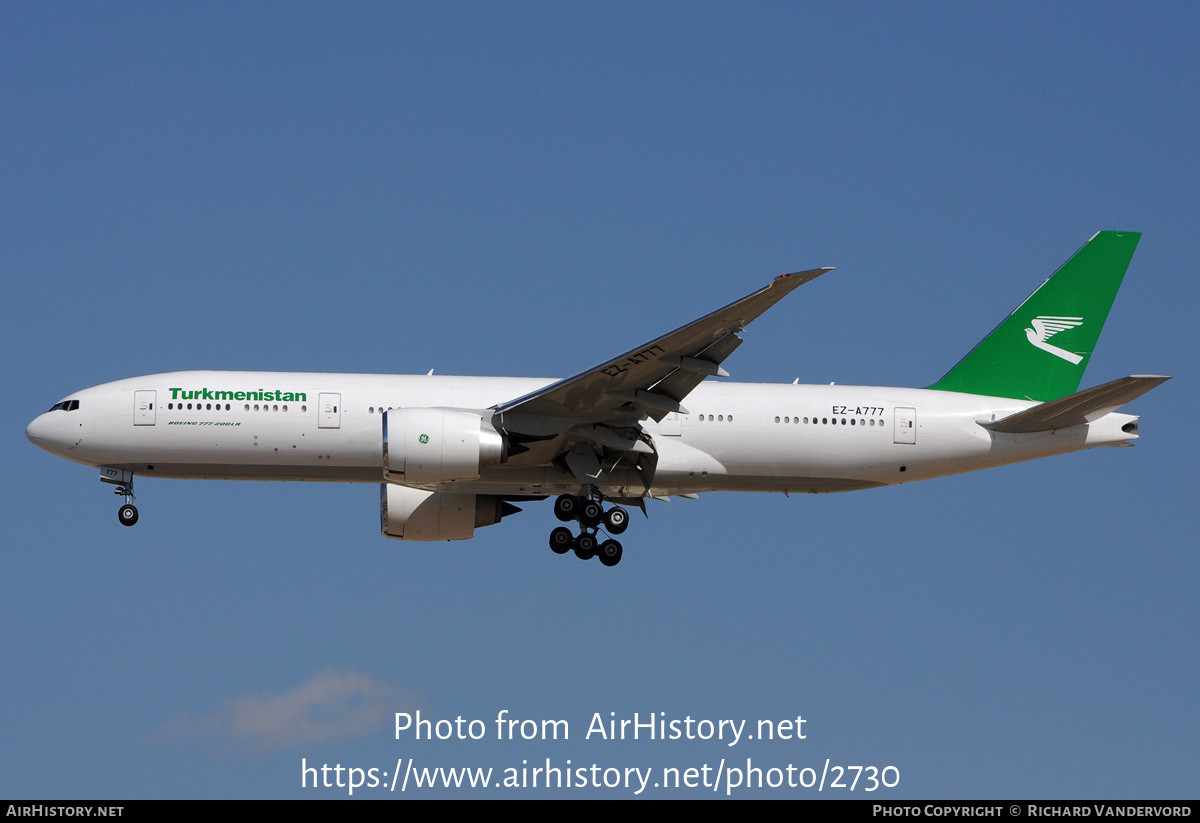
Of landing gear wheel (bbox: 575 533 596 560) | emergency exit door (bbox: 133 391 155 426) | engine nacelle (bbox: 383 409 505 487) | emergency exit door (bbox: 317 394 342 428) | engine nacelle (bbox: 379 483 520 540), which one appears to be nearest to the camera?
engine nacelle (bbox: 383 409 505 487)

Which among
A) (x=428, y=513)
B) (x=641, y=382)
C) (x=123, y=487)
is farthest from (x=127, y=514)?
(x=641, y=382)

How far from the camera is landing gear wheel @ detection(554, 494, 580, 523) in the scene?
97.1 ft

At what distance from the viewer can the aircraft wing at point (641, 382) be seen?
25.6m

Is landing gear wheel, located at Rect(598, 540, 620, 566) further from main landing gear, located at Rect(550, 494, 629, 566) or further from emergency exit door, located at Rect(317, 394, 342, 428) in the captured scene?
emergency exit door, located at Rect(317, 394, 342, 428)

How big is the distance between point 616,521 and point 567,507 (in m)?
1.07

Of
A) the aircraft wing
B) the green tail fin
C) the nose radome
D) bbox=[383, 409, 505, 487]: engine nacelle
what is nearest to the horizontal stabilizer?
the green tail fin

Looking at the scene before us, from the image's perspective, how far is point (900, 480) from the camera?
30.6m

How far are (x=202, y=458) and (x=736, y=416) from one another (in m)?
11.1

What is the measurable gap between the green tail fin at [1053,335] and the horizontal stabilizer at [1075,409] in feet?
5.34

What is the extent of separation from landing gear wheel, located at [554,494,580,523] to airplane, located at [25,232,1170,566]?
25mm

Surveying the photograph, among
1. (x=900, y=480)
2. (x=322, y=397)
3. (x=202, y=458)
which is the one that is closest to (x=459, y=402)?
(x=322, y=397)

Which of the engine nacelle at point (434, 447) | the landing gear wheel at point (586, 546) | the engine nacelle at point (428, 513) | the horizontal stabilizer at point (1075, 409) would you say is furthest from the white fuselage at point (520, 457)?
the engine nacelle at point (428, 513)

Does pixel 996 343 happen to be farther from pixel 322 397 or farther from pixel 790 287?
pixel 322 397
